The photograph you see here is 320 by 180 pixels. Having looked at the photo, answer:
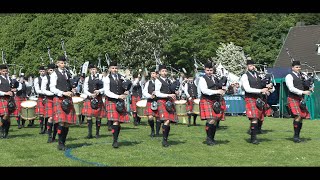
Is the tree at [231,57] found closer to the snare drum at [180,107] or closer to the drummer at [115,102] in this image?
the snare drum at [180,107]

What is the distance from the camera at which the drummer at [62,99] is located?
9.49 metres

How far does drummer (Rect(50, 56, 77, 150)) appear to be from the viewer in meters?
9.49

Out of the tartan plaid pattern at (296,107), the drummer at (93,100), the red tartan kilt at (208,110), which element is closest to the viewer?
the red tartan kilt at (208,110)

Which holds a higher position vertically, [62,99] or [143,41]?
[143,41]

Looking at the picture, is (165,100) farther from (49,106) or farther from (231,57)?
(231,57)

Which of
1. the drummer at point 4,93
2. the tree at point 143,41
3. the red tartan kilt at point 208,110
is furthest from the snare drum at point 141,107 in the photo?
the tree at point 143,41

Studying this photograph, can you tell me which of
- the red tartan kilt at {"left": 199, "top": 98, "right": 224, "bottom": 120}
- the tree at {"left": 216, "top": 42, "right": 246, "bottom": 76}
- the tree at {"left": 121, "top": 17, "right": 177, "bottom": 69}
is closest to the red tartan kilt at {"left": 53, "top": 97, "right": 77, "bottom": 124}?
the red tartan kilt at {"left": 199, "top": 98, "right": 224, "bottom": 120}

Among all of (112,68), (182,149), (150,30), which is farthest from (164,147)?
(150,30)

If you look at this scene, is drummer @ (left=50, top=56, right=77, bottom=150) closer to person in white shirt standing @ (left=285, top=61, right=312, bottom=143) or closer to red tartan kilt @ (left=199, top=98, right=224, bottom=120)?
red tartan kilt @ (left=199, top=98, right=224, bottom=120)

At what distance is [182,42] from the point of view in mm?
44688

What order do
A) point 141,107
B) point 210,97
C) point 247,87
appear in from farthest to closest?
point 141,107, point 247,87, point 210,97

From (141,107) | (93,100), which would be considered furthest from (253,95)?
(141,107)

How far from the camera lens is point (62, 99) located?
9.67 meters
